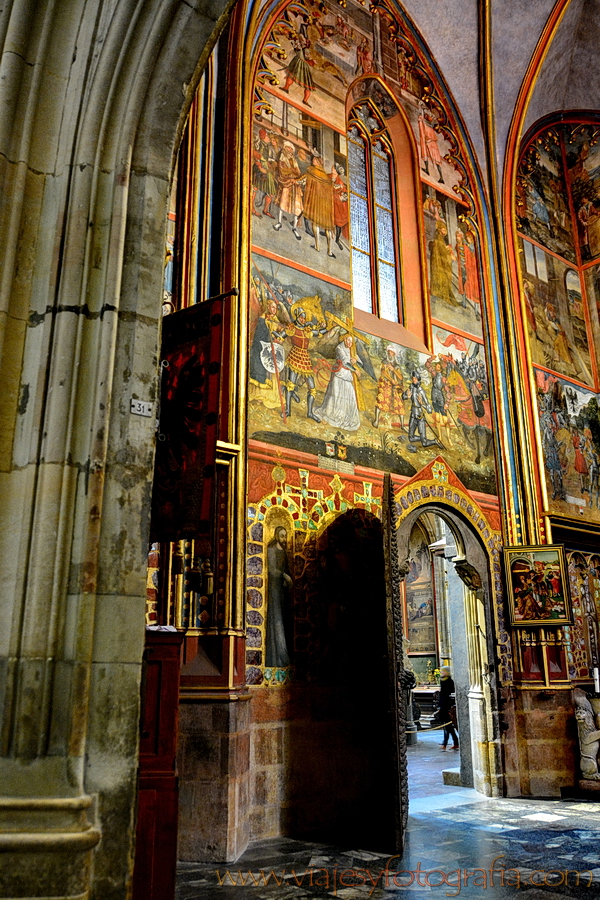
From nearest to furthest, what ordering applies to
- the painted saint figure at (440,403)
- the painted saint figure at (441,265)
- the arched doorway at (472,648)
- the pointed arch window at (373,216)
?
1. the arched doorway at (472,648)
2. the painted saint figure at (440,403)
3. the pointed arch window at (373,216)
4. the painted saint figure at (441,265)

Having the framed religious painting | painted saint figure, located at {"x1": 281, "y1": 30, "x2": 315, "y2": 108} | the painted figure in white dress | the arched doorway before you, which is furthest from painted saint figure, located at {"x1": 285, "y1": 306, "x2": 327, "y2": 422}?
the framed religious painting

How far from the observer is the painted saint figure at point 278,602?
24.9 feet

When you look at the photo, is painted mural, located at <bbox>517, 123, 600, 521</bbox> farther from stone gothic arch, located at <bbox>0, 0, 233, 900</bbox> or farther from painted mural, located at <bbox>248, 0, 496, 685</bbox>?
stone gothic arch, located at <bbox>0, 0, 233, 900</bbox>

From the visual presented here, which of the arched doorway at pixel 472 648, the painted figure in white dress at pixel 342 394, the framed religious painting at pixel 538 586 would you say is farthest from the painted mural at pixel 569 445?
the painted figure in white dress at pixel 342 394

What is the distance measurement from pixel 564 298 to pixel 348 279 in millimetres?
5792

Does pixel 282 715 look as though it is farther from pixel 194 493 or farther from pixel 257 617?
pixel 194 493

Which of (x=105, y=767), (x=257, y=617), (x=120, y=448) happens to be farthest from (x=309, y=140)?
(x=105, y=767)

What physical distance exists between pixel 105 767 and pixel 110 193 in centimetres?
244

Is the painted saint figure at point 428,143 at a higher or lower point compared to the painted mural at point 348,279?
higher

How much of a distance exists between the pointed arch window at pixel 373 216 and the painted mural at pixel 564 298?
2.88 meters

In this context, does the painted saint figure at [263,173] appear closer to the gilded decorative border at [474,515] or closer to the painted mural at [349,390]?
the painted mural at [349,390]

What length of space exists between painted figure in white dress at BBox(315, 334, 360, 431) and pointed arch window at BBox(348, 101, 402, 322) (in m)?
1.19

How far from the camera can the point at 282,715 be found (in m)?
7.52

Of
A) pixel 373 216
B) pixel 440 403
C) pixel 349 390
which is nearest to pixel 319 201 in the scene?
pixel 373 216
